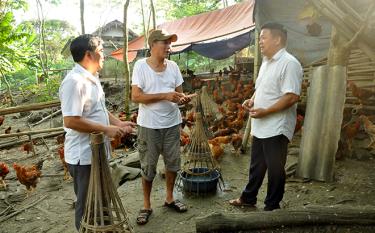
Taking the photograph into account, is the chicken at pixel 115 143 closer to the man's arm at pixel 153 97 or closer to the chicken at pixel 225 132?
the chicken at pixel 225 132

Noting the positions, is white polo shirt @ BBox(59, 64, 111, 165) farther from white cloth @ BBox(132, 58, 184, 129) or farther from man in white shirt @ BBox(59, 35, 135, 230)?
white cloth @ BBox(132, 58, 184, 129)

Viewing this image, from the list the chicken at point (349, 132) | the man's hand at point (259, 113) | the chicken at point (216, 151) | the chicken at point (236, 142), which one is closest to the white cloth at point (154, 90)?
the man's hand at point (259, 113)

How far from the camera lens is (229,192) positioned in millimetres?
4465

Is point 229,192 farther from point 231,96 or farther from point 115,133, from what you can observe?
point 231,96

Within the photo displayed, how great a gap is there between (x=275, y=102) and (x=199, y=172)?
2007 millimetres

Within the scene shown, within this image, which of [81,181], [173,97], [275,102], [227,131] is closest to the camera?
[81,181]

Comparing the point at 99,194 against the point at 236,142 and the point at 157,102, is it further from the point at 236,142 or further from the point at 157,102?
the point at 236,142

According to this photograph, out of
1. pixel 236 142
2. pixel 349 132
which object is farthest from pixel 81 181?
pixel 349 132

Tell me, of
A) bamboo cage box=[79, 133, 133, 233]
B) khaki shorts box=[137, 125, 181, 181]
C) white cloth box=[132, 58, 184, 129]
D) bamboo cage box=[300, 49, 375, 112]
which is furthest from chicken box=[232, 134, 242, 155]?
bamboo cage box=[79, 133, 133, 233]

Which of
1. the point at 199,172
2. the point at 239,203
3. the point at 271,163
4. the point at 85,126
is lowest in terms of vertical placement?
the point at 239,203

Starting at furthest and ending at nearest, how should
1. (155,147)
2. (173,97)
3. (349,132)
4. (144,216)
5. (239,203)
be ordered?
(349,132) < (239,203) < (144,216) < (155,147) < (173,97)

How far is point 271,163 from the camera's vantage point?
3.02 m

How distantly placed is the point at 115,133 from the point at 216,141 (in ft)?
13.0

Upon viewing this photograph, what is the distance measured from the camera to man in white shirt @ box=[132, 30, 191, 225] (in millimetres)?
3148
